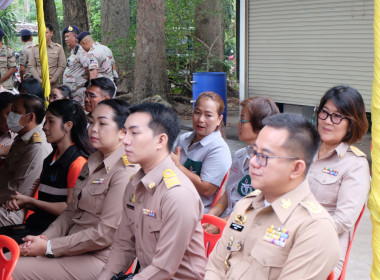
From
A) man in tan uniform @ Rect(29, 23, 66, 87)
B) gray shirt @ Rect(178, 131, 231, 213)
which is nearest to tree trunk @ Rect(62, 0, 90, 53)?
man in tan uniform @ Rect(29, 23, 66, 87)

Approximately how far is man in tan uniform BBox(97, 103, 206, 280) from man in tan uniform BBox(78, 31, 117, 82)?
596 cm

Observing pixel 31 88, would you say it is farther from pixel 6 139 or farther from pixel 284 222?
pixel 284 222

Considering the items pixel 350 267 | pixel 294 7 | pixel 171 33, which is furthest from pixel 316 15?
pixel 350 267

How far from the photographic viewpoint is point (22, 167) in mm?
3951

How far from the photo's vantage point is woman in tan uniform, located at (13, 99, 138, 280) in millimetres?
2816

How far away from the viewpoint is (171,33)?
12.1 meters

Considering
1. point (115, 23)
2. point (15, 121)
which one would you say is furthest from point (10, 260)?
point (115, 23)

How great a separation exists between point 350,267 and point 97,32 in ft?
47.6

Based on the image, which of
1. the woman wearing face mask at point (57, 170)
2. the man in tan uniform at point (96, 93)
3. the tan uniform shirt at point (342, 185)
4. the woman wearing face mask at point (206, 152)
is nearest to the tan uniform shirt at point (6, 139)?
the man in tan uniform at point (96, 93)

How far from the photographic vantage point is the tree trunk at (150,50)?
1043 cm

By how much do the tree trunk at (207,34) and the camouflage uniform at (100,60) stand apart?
4.09 m

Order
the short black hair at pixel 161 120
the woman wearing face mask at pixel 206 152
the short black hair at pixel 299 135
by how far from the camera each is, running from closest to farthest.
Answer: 1. the short black hair at pixel 299 135
2. the short black hair at pixel 161 120
3. the woman wearing face mask at pixel 206 152

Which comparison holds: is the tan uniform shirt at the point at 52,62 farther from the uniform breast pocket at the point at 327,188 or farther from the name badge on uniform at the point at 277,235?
the name badge on uniform at the point at 277,235

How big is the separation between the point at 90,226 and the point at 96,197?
0.62 ft
